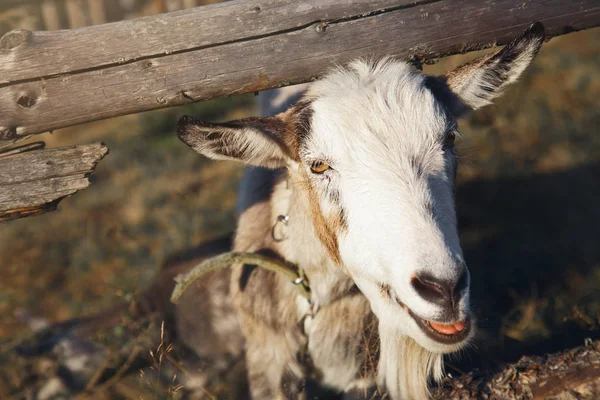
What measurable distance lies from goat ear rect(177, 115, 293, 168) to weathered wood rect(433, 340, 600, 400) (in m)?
1.57

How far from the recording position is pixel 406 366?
11.3 ft

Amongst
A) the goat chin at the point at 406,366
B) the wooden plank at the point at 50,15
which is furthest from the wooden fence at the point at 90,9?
the goat chin at the point at 406,366

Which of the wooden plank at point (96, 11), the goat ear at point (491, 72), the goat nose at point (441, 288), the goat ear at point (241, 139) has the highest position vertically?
the goat ear at point (491, 72)

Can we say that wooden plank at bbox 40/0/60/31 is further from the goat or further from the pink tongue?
the pink tongue

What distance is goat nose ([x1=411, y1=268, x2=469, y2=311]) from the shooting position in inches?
101

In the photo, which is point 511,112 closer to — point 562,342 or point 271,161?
point 562,342

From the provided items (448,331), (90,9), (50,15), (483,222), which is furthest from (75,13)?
(448,331)

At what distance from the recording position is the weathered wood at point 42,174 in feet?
10.6

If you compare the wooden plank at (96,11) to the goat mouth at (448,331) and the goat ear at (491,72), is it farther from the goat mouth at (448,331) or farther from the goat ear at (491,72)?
the goat mouth at (448,331)

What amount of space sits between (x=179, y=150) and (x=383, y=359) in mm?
6528

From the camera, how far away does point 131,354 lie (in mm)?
4742

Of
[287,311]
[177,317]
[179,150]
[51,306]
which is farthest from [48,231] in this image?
[287,311]

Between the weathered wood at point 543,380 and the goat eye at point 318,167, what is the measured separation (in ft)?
4.38

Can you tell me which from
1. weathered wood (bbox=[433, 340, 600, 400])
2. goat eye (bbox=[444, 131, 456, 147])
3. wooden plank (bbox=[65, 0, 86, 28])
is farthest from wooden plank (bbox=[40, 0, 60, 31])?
weathered wood (bbox=[433, 340, 600, 400])
